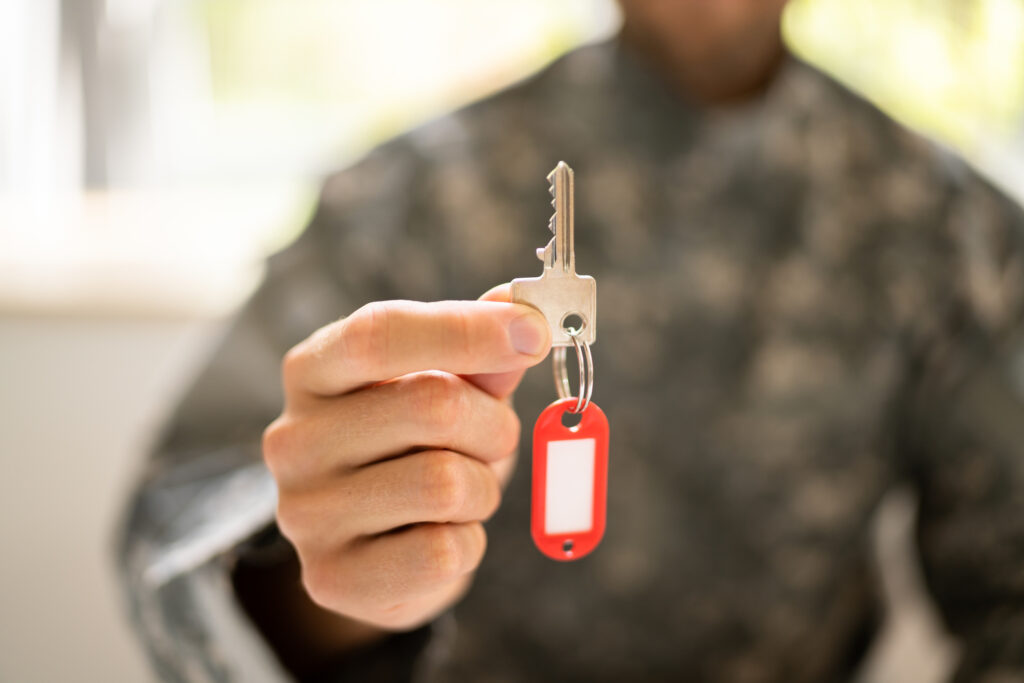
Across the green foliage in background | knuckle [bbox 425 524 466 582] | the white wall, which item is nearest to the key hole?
knuckle [bbox 425 524 466 582]

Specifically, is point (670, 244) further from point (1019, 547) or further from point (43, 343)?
point (43, 343)

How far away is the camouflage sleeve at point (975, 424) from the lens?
2.44 ft

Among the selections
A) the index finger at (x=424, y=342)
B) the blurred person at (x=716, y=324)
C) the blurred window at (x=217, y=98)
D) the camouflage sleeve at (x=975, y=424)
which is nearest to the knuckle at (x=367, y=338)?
the index finger at (x=424, y=342)

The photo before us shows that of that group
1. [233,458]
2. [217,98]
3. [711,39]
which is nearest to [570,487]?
[233,458]

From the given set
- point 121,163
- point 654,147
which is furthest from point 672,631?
point 121,163

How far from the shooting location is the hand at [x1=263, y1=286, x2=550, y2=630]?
31 centimetres

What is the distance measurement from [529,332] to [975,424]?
0.65 m

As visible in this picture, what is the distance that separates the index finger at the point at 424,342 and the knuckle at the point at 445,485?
0.13 feet

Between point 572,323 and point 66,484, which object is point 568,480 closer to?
point 572,323

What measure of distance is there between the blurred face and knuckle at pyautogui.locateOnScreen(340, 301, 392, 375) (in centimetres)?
55

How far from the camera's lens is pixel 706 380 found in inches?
29.6

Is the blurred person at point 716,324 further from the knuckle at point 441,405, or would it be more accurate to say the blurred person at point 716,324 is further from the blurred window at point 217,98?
the knuckle at point 441,405

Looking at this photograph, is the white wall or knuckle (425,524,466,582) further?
the white wall

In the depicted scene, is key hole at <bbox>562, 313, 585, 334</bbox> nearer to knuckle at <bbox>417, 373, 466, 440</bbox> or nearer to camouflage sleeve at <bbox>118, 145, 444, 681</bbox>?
knuckle at <bbox>417, 373, 466, 440</bbox>
